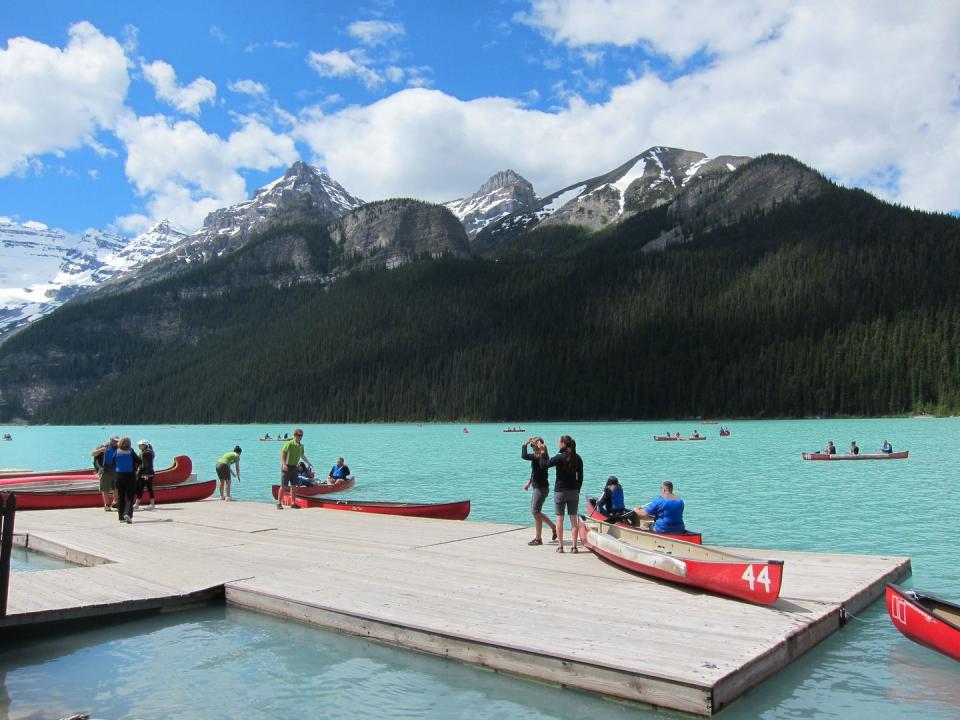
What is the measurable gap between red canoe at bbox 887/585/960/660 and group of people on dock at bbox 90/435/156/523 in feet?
58.2

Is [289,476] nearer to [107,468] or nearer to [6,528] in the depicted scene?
[107,468]

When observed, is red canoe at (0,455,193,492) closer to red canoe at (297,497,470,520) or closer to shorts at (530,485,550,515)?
red canoe at (297,497,470,520)

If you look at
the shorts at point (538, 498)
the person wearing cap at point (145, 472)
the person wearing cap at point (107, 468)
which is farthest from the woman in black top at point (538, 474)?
the person wearing cap at point (145, 472)

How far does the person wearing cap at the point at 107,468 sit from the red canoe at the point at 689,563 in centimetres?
1461

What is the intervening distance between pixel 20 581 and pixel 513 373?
152 metres

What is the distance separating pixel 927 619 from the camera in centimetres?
984

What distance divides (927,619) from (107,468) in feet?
70.3

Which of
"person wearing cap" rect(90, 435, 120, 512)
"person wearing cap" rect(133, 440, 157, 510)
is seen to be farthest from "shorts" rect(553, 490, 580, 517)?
"person wearing cap" rect(133, 440, 157, 510)

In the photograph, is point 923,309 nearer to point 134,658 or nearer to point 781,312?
point 781,312

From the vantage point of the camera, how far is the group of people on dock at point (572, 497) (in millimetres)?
14115

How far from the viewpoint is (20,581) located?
12.4 meters

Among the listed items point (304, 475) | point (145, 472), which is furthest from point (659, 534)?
point (304, 475)

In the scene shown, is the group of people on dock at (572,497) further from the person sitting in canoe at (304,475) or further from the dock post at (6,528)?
the person sitting in canoe at (304,475)

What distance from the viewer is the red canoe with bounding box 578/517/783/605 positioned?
34.5ft
